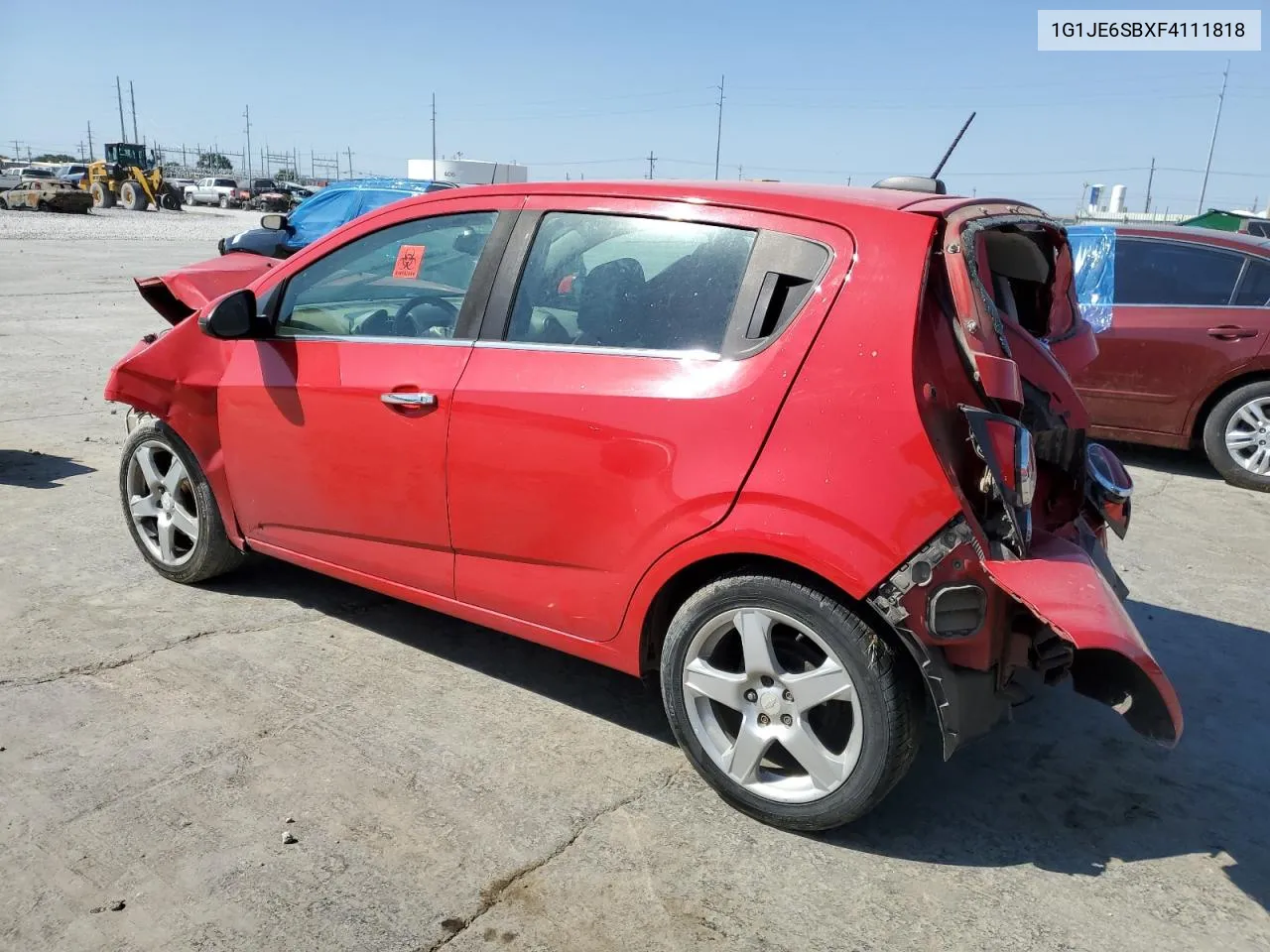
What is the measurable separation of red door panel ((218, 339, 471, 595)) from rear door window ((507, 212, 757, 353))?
335mm

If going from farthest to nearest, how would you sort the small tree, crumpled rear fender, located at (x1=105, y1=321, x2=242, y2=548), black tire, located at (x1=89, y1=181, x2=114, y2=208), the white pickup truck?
the small tree, the white pickup truck, black tire, located at (x1=89, y1=181, x2=114, y2=208), crumpled rear fender, located at (x1=105, y1=321, x2=242, y2=548)

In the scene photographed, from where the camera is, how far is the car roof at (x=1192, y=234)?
272 inches

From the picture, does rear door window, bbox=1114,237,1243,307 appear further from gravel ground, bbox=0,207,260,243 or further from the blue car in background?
gravel ground, bbox=0,207,260,243

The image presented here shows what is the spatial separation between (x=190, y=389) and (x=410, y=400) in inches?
50.3

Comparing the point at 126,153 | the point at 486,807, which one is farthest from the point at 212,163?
the point at 486,807

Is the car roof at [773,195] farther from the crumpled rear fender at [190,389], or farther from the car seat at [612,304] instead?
the crumpled rear fender at [190,389]

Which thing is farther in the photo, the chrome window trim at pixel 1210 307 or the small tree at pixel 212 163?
the small tree at pixel 212 163

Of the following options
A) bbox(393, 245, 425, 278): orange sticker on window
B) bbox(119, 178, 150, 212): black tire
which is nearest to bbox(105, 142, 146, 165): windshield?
bbox(119, 178, 150, 212): black tire

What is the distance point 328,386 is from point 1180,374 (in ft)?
19.3

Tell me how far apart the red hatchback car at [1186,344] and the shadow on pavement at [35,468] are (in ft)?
21.2

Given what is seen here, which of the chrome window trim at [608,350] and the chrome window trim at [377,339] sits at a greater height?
the chrome window trim at [608,350]

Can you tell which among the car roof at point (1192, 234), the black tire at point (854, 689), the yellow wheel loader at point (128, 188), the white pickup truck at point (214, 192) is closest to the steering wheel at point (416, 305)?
the black tire at point (854, 689)

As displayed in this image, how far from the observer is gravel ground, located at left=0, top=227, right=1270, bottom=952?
8.20 feet

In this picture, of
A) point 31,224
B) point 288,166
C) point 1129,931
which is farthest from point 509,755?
point 288,166
